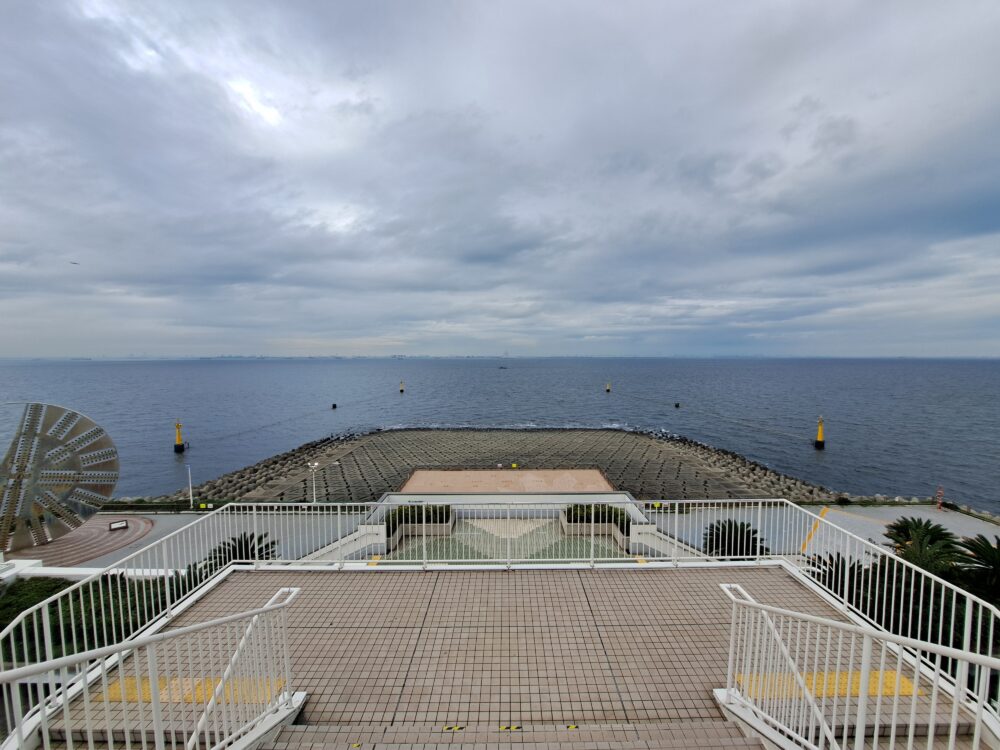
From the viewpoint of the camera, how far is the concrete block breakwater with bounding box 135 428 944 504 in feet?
87.7

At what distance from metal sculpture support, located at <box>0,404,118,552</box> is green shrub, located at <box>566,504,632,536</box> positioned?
983 centimetres

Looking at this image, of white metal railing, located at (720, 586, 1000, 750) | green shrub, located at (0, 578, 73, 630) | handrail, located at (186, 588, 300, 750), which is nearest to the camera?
handrail, located at (186, 588, 300, 750)

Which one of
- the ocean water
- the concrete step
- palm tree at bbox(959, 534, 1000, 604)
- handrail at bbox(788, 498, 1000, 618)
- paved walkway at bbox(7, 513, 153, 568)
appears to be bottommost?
the ocean water

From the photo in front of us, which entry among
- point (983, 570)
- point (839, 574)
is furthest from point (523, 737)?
point (983, 570)

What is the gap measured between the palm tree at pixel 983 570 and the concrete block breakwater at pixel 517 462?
15317 mm

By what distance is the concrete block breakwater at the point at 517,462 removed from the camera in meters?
26.7

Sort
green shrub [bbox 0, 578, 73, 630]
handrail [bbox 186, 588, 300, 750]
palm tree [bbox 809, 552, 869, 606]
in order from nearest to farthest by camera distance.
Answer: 1. handrail [bbox 186, 588, 300, 750]
2. palm tree [bbox 809, 552, 869, 606]
3. green shrub [bbox 0, 578, 73, 630]

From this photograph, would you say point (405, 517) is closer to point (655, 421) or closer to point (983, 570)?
point (983, 570)

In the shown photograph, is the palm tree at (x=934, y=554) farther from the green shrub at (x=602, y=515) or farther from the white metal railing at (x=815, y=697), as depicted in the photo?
the green shrub at (x=602, y=515)

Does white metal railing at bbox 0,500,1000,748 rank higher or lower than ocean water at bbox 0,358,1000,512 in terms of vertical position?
higher

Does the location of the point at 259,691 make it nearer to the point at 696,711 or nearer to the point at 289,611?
the point at 289,611

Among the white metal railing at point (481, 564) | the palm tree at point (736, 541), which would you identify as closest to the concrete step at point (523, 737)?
the white metal railing at point (481, 564)

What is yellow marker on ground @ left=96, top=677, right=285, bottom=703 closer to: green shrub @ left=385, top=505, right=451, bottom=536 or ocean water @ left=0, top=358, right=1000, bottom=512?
green shrub @ left=385, top=505, right=451, bottom=536

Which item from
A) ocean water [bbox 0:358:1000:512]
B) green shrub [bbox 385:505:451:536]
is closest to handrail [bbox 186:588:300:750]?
green shrub [bbox 385:505:451:536]
